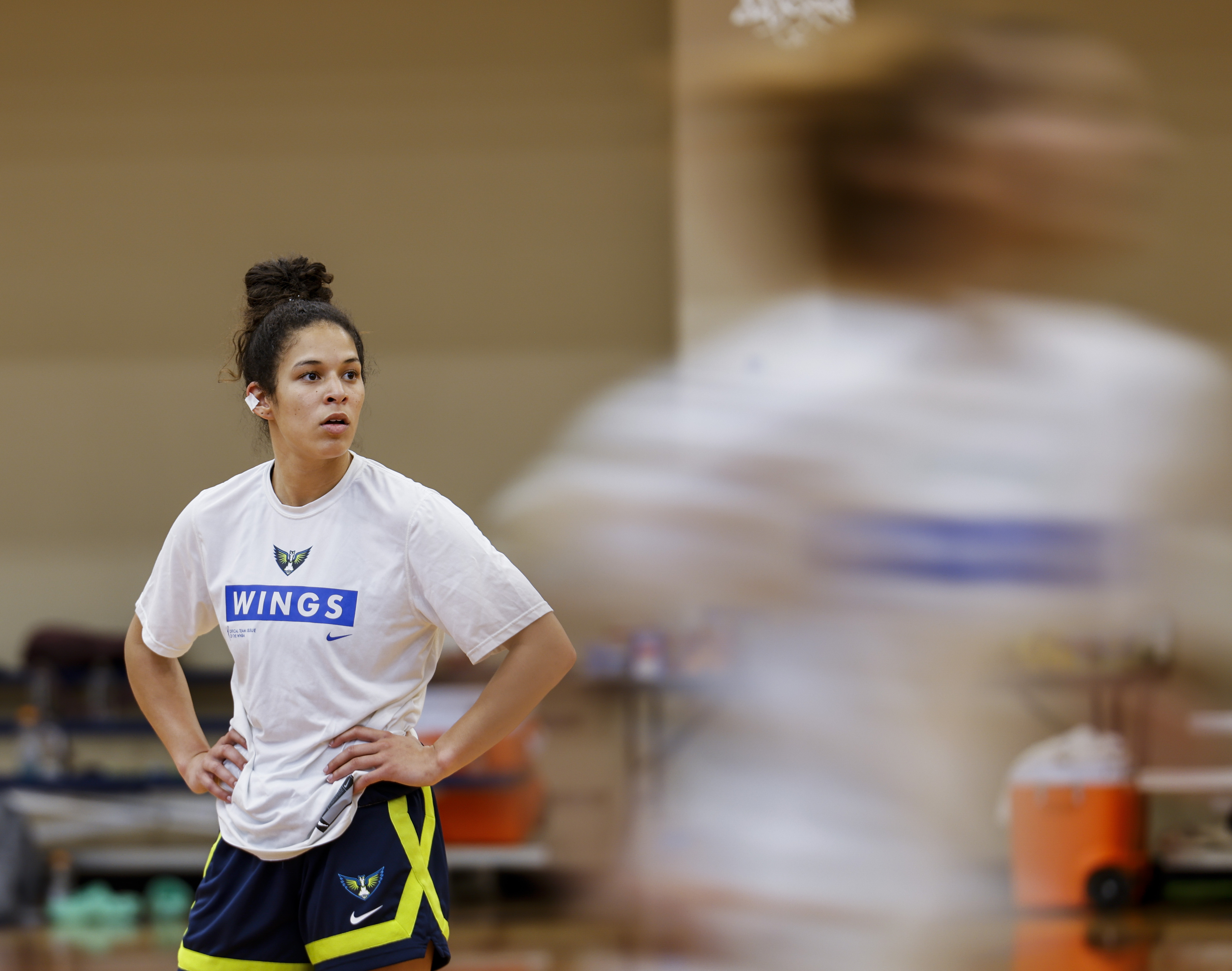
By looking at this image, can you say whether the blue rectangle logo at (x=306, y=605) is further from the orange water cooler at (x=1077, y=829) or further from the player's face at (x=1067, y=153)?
the player's face at (x=1067, y=153)

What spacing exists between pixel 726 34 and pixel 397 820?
4.15 meters

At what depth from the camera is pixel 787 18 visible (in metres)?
5.09

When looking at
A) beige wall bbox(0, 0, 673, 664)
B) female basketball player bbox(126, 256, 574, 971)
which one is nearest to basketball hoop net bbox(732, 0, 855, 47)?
beige wall bbox(0, 0, 673, 664)

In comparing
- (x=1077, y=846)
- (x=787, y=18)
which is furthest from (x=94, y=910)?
(x=787, y=18)

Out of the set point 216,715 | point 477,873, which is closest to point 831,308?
point 477,873

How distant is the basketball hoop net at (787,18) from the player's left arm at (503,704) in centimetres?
393

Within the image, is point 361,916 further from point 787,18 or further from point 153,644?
point 787,18

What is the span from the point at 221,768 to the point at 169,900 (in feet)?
12.5

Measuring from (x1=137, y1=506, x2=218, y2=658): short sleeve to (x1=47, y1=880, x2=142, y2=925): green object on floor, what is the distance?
3.64 meters

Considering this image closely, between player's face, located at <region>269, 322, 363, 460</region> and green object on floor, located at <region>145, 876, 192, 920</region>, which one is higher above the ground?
player's face, located at <region>269, 322, 363, 460</region>

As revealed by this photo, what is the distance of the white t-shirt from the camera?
1.66 meters

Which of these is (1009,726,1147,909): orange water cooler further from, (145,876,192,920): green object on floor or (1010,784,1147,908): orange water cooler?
(145,876,192,920): green object on floor

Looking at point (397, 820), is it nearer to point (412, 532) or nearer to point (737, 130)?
point (412, 532)

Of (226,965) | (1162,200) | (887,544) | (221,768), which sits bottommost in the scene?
(226,965)
